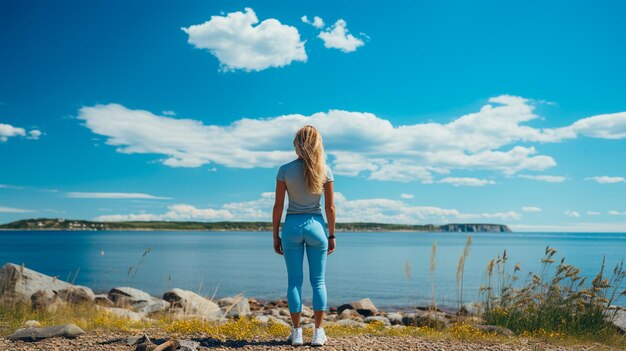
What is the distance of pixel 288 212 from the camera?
6496 millimetres

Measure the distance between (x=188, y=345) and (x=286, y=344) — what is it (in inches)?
51.4

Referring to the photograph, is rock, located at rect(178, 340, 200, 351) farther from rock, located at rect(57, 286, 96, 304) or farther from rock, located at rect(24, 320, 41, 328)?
rock, located at rect(57, 286, 96, 304)

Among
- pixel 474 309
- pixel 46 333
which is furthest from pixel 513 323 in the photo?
pixel 46 333

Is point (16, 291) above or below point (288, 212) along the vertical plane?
below

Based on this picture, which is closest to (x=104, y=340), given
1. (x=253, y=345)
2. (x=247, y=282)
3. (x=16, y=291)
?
(x=253, y=345)

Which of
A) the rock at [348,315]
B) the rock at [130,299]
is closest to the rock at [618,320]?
the rock at [348,315]

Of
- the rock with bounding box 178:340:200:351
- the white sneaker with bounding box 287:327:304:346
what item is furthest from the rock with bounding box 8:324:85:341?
the white sneaker with bounding box 287:327:304:346

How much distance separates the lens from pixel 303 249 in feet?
21.4

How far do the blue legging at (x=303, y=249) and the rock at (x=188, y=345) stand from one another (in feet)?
4.19

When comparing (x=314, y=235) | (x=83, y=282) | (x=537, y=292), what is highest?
(x=314, y=235)

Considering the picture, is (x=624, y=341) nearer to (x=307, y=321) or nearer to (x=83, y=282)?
(x=307, y=321)

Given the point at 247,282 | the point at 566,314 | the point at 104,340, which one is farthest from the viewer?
the point at 247,282

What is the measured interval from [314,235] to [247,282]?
25.7m

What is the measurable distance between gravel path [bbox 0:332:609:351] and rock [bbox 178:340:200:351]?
111mm
